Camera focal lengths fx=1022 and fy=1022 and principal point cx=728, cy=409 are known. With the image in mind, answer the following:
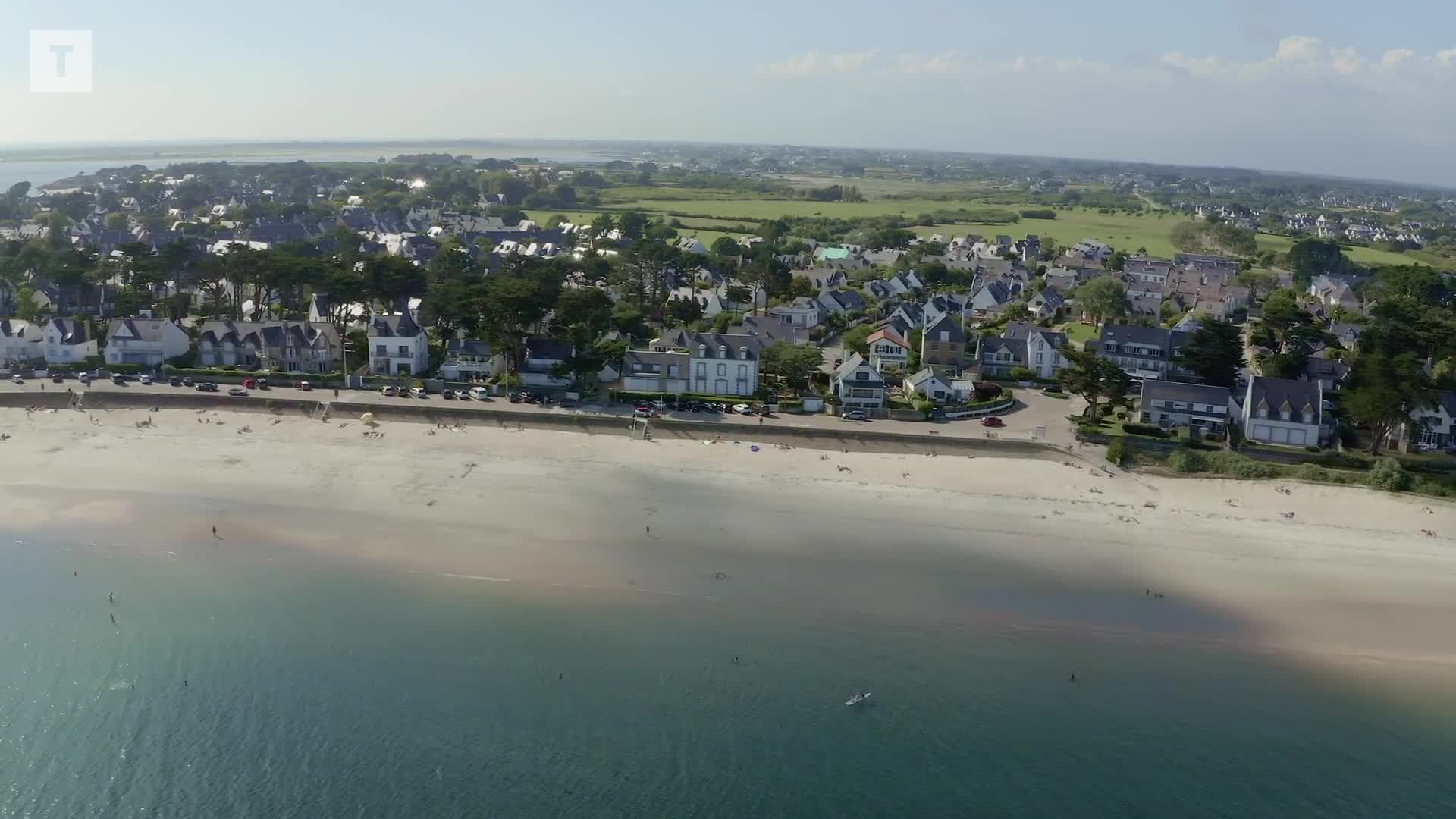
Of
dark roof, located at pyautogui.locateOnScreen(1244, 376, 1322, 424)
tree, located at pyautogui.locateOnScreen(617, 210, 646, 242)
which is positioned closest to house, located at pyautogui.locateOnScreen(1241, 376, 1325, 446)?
dark roof, located at pyautogui.locateOnScreen(1244, 376, 1322, 424)

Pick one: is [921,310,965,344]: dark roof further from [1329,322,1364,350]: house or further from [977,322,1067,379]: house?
[1329,322,1364,350]: house

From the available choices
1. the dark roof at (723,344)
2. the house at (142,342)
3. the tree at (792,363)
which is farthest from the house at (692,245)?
the house at (142,342)

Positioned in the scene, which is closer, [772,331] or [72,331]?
[72,331]

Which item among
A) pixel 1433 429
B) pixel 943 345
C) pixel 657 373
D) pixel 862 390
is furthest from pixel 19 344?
pixel 1433 429

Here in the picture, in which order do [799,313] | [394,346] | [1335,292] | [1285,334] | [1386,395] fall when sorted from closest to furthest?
[1386,395] < [394,346] < [1285,334] < [799,313] < [1335,292]

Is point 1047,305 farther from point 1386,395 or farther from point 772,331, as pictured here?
point 1386,395

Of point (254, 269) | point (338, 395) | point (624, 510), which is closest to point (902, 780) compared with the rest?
point (624, 510)

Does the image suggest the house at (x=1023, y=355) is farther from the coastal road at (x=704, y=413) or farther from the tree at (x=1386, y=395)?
the tree at (x=1386, y=395)

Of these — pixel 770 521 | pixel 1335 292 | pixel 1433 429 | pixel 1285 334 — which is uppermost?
pixel 1335 292

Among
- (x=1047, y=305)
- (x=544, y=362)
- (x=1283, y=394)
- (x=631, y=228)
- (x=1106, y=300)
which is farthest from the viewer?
(x=631, y=228)
